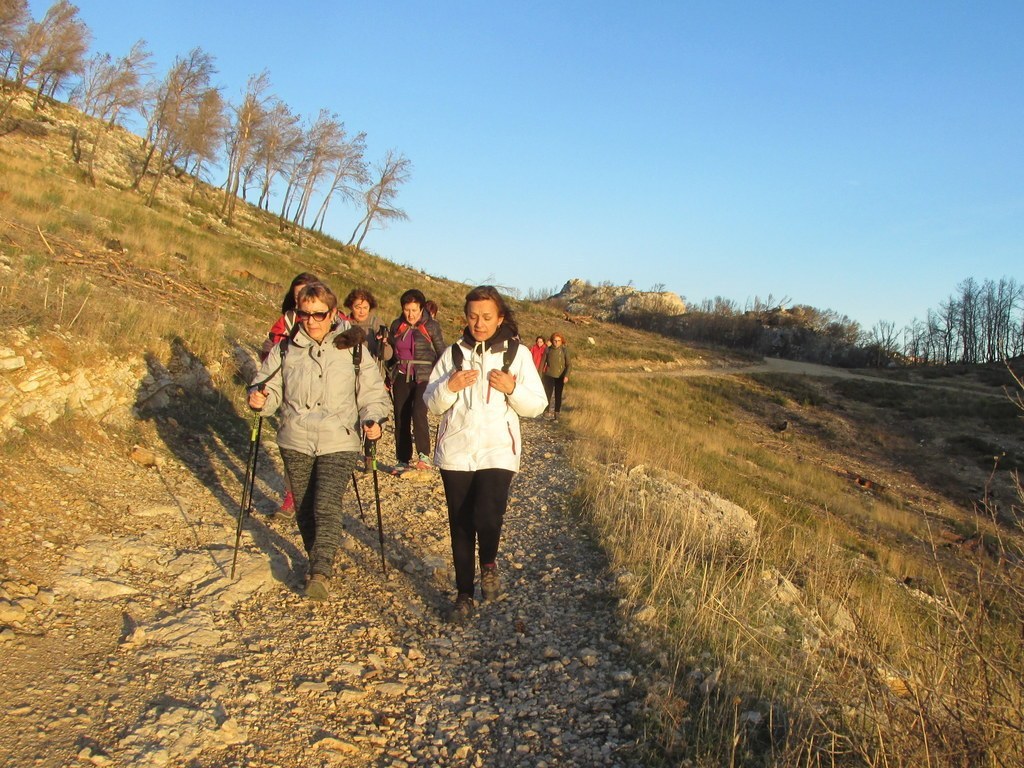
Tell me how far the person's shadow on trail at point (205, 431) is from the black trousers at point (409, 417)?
1.49 metres

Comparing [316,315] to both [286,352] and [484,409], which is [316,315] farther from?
[484,409]

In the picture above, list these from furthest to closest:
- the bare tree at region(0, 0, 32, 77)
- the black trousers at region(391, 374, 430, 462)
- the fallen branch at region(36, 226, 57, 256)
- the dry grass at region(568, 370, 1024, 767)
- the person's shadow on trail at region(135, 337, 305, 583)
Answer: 1. the bare tree at region(0, 0, 32, 77)
2. the fallen branch at region(36, 226, 57, 256)
3. the black trousers at region(391, 374, 430, 462)
4. the person's shadow on trail at region(135, 337, 305, 583)
5. the dry grass at region(568, 370, 1024, 767)

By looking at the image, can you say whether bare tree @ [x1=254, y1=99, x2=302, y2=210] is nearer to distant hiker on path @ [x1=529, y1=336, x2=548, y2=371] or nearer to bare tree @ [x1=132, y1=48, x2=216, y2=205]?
bare tree @ [x1=132, y1=48, x2=216, y2=205]

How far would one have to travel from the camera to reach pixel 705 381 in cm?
3688

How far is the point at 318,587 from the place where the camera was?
14.3 ft

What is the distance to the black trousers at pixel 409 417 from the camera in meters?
7.53

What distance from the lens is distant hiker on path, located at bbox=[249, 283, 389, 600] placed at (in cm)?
441

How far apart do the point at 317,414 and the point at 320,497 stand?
1.83ft

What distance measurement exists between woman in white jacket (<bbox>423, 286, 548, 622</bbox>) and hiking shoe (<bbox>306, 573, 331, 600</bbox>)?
88 centimetres

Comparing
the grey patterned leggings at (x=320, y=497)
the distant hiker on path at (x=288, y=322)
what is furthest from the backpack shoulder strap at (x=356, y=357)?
the distant hiker on path at (x=288, y=322)

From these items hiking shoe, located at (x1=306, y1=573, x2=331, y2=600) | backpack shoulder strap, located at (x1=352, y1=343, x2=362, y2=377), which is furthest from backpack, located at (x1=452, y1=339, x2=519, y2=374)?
hiking shoe, located at (x1=306, y1=573, x2=331, y2=600)

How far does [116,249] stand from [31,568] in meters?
10.6

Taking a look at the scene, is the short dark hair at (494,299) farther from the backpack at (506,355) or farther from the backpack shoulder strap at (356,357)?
the backpack shoulder strap at (356,357)

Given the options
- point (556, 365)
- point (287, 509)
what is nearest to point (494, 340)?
point (287, 509)
